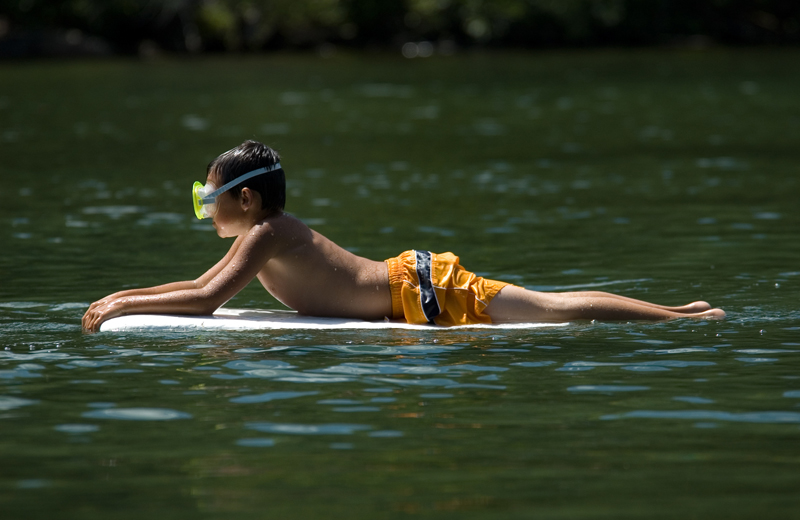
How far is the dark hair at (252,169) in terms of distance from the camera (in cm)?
725

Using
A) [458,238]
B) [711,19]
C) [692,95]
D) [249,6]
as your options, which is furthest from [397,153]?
[711,19]

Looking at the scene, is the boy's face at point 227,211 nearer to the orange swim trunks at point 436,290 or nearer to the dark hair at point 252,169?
the dark hair at point 252,169

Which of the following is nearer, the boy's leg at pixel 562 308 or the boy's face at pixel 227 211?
the boy's face at pixel 227 211

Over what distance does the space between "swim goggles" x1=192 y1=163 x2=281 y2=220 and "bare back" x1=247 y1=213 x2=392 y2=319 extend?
30cm

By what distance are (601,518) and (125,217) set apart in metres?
9.74

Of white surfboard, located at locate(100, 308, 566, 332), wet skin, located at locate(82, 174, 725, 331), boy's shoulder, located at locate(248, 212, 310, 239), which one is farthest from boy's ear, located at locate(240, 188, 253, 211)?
white surfboard, located at locate(100, 308, 566, 332)

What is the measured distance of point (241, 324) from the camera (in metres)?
7.52

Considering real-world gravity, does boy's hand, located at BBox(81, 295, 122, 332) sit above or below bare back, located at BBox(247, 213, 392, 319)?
below

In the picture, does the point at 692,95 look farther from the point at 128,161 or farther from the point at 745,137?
the point at 128,161

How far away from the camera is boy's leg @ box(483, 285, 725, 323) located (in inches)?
298

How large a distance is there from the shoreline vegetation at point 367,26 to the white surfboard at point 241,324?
4265 centimetres

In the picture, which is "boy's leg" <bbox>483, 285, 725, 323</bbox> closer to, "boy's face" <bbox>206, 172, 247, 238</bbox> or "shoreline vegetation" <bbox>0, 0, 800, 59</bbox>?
"boy's face" <bbox>206, 172, 247, 238</bbox>

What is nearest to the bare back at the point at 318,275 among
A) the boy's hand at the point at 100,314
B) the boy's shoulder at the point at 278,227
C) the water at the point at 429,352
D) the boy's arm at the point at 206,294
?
the boy's shoulder at the point at 278,227

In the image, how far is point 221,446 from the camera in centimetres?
516
